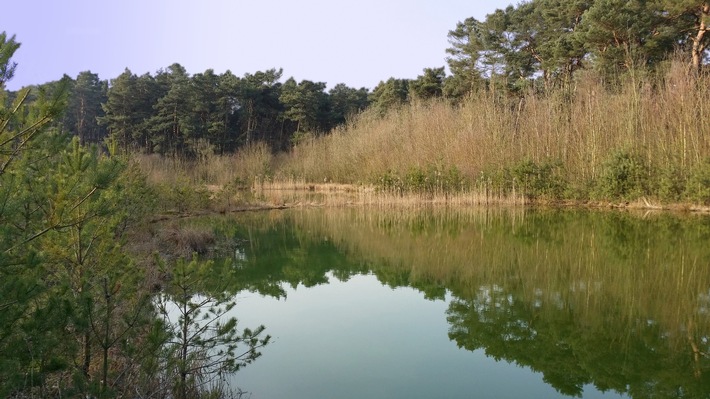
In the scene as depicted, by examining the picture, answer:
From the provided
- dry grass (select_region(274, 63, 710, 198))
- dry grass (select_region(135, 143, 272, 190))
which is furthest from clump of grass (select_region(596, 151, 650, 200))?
dry grass (select_region(135, 143, 272, 190))

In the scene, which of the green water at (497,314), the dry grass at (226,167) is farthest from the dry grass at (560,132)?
the dry grass at (226,167)

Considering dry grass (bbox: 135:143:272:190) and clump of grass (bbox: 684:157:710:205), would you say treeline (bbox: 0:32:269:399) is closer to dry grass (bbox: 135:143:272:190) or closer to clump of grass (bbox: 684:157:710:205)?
clump of grass (bbox: 684:157:710:205)

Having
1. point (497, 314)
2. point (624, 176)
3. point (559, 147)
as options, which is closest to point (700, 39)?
point (559, 147)

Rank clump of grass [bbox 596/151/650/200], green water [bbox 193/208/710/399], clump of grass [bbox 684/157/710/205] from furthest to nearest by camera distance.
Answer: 1. clump of grass [bbox 596/151/650/200]
2. clump of grass [bbox 684/157/710/205]
3. green water [bbox 193/208/710/399]

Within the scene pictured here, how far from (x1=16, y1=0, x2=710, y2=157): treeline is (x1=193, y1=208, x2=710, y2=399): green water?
373 inches

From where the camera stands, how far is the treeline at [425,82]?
1891 cm

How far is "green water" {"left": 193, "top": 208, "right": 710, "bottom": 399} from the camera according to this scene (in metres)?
4.41

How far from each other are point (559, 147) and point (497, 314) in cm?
1508

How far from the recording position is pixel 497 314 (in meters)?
6.25

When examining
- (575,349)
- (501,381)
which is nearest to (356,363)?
(501,381)

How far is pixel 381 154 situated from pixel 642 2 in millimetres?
12111

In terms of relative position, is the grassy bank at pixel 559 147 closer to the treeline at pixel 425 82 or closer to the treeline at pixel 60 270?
the treeline at pixel 425 82

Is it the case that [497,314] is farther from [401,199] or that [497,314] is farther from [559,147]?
[559,147]

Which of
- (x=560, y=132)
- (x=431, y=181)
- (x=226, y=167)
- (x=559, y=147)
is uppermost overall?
(x=560, y=132)
